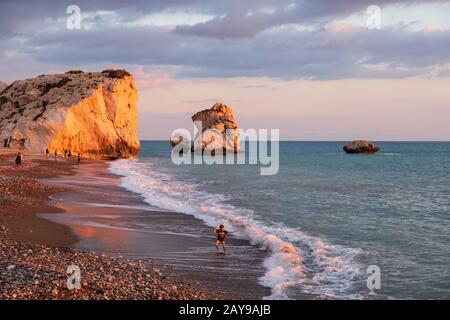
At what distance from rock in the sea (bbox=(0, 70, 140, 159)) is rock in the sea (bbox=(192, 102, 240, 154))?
101 feet

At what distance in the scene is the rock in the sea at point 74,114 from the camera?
75375 millimetres

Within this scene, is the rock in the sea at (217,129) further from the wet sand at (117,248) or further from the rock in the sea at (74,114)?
the wet sand at (117,248)

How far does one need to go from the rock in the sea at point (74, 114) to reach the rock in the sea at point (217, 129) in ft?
101

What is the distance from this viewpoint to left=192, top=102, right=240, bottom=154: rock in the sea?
414 feet

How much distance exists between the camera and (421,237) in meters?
22.2

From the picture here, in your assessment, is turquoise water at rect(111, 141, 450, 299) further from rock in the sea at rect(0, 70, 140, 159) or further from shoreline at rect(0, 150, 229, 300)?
rock in the sea at rect(0, 70, 140, 159)

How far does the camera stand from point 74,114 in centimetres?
7956

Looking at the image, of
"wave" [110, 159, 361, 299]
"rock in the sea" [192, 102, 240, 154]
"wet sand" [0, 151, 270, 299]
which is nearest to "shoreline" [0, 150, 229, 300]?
"wet sand" [0, 151, 270, 299]

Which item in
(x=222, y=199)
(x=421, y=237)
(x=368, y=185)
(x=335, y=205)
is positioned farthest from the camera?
(x=368, y=185)

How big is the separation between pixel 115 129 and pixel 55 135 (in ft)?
51.3

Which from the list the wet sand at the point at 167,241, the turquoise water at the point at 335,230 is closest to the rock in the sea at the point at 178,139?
the turquoise water at the point at 335,230

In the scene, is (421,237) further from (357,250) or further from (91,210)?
(91,210)

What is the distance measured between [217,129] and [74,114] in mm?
51795
